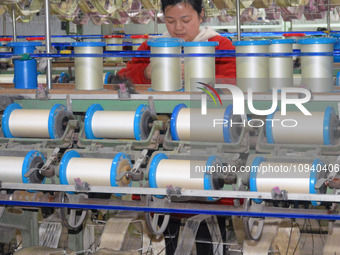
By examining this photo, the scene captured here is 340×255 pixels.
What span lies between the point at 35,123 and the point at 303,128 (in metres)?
1.27

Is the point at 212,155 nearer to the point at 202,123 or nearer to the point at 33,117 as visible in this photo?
the point at 202,123

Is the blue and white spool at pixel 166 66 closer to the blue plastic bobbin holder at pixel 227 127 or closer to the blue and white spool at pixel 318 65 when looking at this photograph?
A: the blue plastic bobbin holder at pixel 227 127

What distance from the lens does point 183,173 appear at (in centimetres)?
279

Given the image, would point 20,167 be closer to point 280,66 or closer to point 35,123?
point 35,123

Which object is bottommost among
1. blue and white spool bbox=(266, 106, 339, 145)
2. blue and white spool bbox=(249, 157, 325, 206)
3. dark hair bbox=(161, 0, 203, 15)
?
blue and white spool bbox=(249, 157, 325, 206)

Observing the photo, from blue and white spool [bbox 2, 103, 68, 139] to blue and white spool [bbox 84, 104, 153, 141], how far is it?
0.17m

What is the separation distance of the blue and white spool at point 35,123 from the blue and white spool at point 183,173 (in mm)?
594

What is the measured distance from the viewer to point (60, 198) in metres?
3.00

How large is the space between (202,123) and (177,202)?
1.21 ft

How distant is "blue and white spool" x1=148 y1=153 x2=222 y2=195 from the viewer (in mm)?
2758

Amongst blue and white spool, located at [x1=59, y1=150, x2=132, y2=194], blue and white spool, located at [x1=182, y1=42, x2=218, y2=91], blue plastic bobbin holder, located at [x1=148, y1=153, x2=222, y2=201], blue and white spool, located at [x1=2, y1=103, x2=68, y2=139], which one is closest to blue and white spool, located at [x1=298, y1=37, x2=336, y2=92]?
blue and white spool, located at [x1=182, y1=42, x2=218, y2=91]

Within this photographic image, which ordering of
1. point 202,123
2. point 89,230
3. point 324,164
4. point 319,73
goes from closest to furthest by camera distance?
point 324,164, point 202,123, point 319,73, point 89,230

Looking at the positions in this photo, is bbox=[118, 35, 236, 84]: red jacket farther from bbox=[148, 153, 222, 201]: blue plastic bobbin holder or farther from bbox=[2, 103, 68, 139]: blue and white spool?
bbox=[148, 153, 222, 201]: blue plastic bobbin holder

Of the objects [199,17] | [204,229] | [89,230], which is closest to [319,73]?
[199,17]
